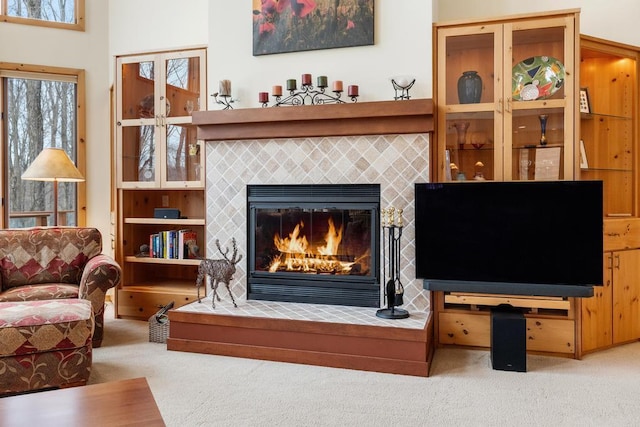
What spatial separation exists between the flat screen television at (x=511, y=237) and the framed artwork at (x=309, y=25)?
1307 mm

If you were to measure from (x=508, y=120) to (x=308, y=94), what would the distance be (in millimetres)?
1516

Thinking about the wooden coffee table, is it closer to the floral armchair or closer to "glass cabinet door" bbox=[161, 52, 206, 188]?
the floral armchair

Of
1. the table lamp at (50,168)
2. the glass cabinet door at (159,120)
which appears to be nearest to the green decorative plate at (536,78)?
the glass cabinet door at (159,120)

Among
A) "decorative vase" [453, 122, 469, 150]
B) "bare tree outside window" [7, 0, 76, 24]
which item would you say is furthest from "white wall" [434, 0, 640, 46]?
"bare tree outside window" [7, 0, 76, 24]

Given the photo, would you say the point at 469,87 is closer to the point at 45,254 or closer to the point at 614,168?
the point at 614,168

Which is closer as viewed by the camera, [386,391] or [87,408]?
[87,408]

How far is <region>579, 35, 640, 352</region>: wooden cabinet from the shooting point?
11.8ft

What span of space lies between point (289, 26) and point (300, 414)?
2.87 m

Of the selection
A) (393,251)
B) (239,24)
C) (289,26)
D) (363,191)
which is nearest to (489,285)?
(393,251)

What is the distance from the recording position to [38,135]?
5.02 meters

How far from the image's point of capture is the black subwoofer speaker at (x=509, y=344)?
10.4 feet

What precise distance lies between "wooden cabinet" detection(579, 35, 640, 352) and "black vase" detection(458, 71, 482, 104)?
0.80 meters

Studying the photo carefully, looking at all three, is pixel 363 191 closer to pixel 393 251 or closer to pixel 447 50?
pixel 393 251

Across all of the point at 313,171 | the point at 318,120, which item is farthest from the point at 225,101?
the point at 313,171
